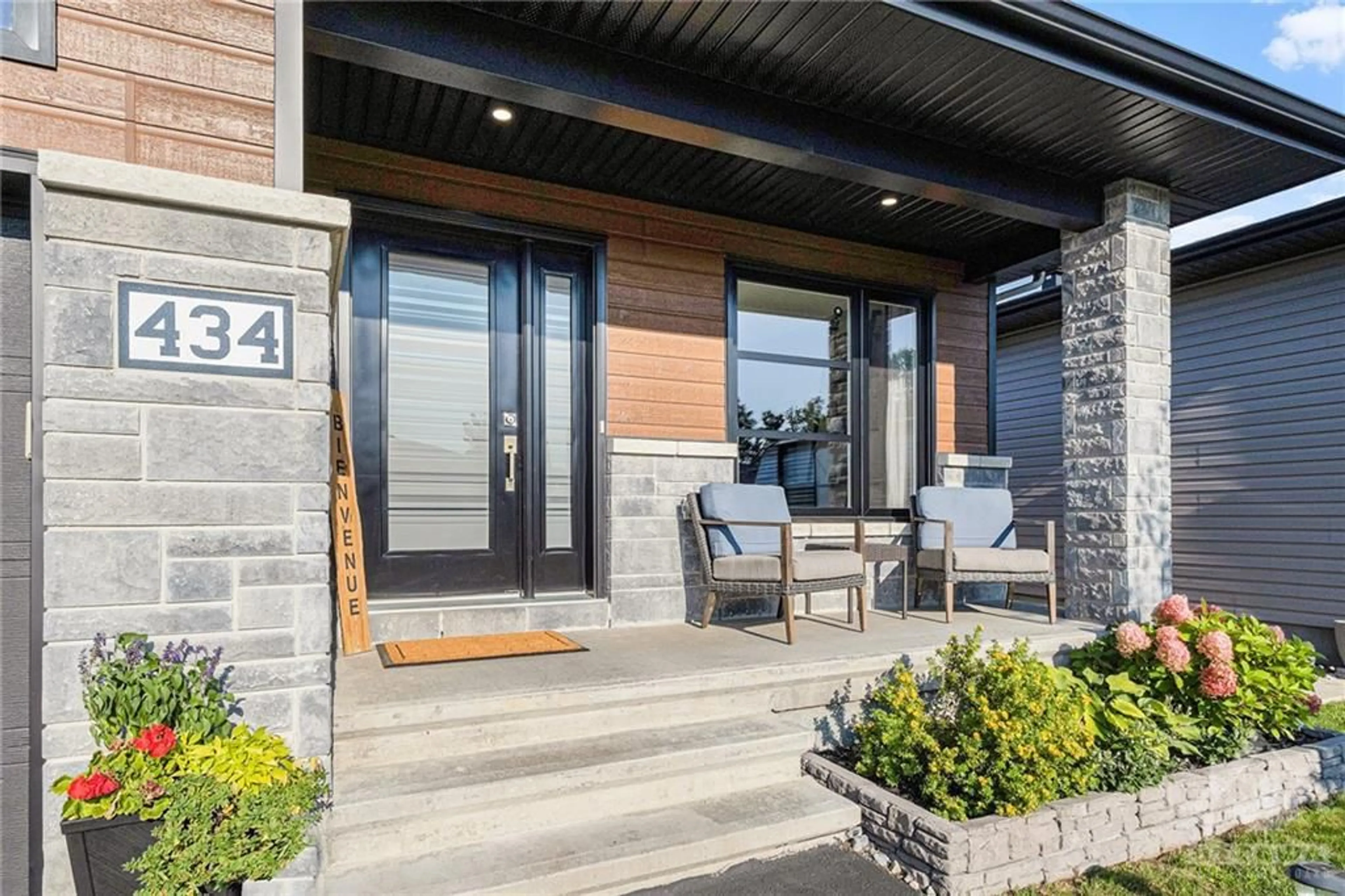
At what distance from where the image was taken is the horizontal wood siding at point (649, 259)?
3.94m

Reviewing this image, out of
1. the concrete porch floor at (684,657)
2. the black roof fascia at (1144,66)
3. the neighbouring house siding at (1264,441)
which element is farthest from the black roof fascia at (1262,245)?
the concrete porch floor at (684,657)

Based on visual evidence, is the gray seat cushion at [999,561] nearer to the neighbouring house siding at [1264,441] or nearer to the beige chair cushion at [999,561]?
the beige chair cushion at [999,561]

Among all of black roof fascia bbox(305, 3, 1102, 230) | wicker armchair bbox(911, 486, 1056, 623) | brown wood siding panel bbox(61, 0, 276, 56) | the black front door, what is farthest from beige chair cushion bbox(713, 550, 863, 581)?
brown wood siding panel bbox(61, 0, 276, 56)

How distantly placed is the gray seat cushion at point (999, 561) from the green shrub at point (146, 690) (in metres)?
3.84

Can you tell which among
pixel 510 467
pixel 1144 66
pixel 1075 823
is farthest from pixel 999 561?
pixel 510 467

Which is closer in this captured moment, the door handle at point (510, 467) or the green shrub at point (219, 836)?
the green shrub at point (219, 836)

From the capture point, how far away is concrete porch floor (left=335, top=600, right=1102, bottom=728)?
281 cm

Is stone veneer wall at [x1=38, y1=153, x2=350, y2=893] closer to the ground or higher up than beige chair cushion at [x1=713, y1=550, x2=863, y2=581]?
higher up

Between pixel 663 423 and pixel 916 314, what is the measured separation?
2.25 meters

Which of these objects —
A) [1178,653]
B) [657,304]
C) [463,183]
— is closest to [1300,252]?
[1178,653]

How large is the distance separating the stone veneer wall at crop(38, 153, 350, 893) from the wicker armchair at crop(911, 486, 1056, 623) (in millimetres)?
3539

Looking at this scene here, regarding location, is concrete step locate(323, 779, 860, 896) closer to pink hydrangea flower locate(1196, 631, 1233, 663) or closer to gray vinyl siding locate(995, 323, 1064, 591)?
pink hydrangea flower locate(1196, 631, 1233, 663)

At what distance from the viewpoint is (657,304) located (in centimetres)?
454

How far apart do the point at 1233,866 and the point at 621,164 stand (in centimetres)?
395
